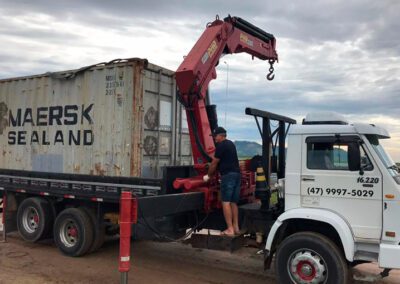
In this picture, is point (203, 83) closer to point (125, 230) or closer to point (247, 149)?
point (247, 149)

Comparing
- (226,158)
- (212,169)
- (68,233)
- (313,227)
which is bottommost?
(68,233)

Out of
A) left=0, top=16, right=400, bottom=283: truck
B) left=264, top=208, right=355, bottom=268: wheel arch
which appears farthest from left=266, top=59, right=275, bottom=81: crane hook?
left=264, top=208, right=355, bottom=268: wheel arch

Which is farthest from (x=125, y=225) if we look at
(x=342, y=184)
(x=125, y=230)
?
(x=342, y=184)

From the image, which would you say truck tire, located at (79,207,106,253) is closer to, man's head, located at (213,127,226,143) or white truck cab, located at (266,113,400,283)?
man's head, located at (213,127,226,143)

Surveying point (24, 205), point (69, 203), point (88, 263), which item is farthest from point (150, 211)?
point (24, 205)

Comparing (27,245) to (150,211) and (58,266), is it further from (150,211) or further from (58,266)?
(150,211)

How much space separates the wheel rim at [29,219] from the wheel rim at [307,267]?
5.62 meters

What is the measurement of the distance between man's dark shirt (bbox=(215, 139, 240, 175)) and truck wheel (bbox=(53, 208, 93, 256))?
291 cm

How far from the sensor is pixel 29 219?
9164 mm

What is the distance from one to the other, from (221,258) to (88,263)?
2.42m

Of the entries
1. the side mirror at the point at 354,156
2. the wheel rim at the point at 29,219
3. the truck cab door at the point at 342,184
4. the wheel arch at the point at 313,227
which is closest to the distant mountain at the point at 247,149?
the truck cab door at the point at 342,184

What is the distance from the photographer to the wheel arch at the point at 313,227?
550 cm

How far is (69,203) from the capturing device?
8617 mm

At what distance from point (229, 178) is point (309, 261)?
5.79 feet
